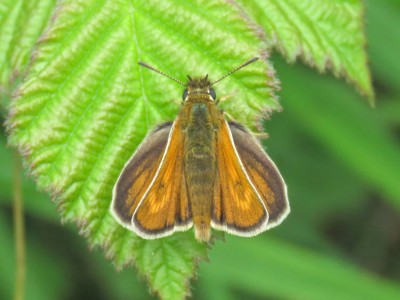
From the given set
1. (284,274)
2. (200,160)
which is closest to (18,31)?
(200,160)

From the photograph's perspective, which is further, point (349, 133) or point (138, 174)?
point (349, 133)

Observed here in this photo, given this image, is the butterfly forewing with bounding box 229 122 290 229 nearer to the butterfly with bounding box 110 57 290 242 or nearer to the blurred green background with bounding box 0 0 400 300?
the butterfly with bounding box 110 57 290 242

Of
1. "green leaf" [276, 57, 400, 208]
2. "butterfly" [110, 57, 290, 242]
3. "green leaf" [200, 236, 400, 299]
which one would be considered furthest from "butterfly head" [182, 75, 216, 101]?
"green leaf" [276, 57, 400, 208]

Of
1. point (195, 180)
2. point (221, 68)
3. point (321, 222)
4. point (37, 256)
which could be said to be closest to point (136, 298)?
point (37, 256)

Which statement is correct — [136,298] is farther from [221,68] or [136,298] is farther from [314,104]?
[221,68]

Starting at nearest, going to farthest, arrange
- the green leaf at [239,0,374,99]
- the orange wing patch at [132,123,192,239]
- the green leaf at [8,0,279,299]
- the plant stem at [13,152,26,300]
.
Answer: the green leaf at [8,0,279,299] < the orange wing patch at [132,123,192,239] < the green leaf at [239,0,374,99] < the plant stem at [13,152,26,300]

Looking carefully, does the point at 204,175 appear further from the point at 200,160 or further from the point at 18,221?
the point at 18,221
